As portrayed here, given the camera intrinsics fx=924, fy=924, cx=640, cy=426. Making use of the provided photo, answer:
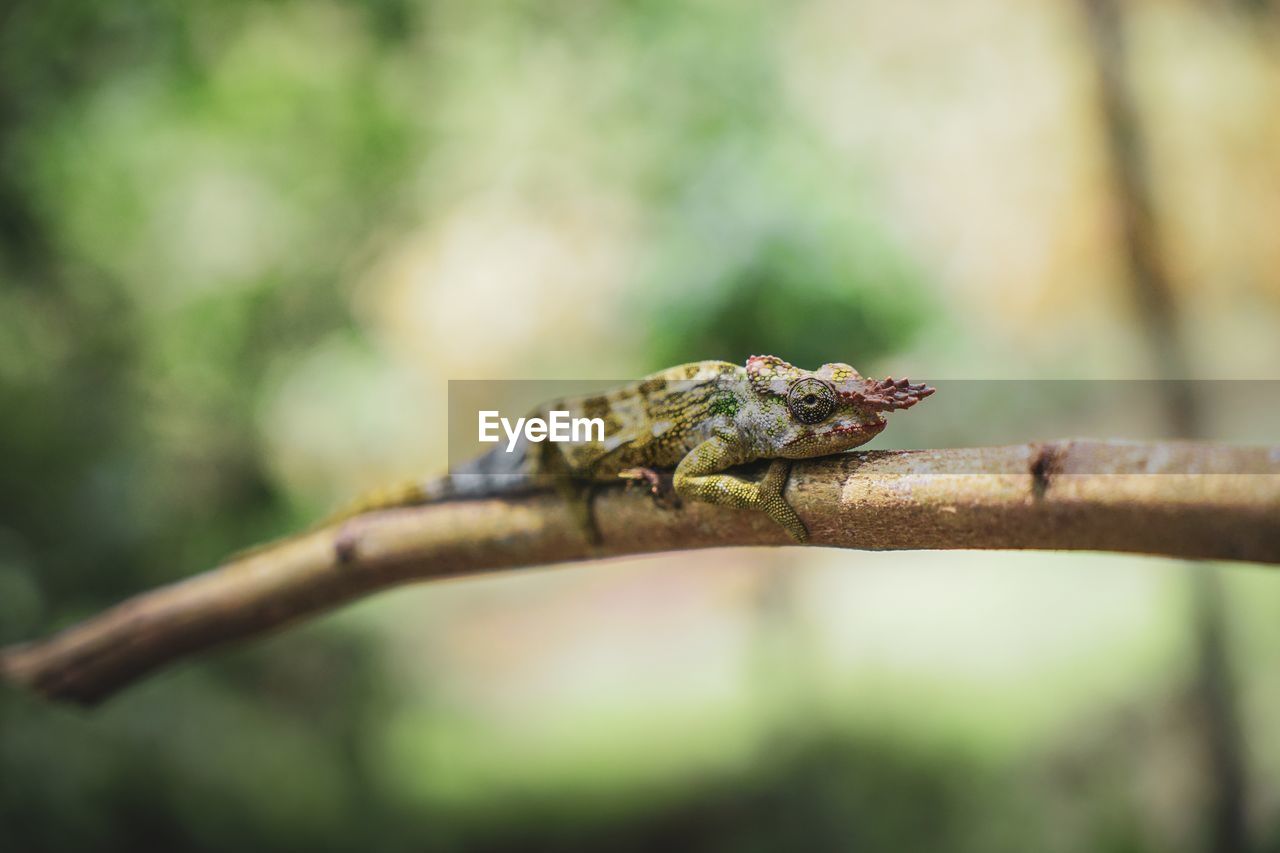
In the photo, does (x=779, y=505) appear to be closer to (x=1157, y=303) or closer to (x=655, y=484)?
(x=655, y=484)

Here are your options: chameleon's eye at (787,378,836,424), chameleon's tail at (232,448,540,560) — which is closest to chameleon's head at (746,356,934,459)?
chameleon's eye at (787,378,836,424)

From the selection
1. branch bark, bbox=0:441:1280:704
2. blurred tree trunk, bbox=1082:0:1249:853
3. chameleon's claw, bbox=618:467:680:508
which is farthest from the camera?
blurred tree trunk, bbox=1082:0:1249:853

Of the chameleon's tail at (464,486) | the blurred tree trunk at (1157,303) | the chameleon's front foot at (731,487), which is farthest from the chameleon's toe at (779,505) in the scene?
the blurred tree trunk at (1157,303)

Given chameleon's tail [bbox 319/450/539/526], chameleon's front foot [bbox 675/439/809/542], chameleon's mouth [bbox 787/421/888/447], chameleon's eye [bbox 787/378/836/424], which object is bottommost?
chameleon's tail [bbox 319/450/539/526]

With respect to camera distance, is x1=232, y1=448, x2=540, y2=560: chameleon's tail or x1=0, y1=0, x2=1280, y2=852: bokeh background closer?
x1=232, y1=448, x2=540, y2=560: chameleon's tail

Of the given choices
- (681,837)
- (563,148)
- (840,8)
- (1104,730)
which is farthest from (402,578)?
(840,8)

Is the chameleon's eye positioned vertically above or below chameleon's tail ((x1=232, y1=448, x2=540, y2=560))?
above

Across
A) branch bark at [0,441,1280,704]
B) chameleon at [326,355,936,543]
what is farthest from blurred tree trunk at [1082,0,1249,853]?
branch bark at [0,441,1280,704]

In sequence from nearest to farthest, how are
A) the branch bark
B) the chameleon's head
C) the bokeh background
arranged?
the branch bark < the chameleon's head < the bokeh background

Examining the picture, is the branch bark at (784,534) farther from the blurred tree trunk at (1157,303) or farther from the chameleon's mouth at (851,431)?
the blurred tree trunk at (1157,303)

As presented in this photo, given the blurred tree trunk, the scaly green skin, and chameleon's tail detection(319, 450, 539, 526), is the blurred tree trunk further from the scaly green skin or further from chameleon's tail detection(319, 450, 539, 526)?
chameleon's tail detection(319, 450, 539, 526)
